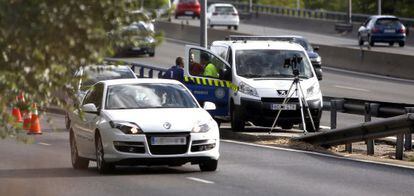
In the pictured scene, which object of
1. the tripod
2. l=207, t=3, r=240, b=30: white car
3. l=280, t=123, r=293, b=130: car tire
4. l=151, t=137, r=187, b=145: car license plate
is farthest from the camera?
l=207, t=3, r=240, b=30: white car

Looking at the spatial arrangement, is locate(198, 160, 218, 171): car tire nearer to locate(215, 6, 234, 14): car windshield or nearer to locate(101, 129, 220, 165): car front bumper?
locate(101, 129, 220, 165): car front bumper

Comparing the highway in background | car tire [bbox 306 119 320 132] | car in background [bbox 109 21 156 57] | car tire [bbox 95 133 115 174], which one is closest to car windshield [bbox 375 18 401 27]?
the highway in background

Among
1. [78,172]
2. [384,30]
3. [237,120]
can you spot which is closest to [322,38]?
[384,30]

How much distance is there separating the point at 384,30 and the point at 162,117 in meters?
47.7

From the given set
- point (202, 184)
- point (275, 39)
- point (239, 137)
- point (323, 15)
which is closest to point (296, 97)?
point (239, 137)

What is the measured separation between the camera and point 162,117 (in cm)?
1884

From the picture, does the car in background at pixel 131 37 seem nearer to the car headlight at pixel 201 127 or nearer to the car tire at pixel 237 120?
the car headlight at pixel 201 127

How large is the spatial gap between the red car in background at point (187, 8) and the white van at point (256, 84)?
65.4m

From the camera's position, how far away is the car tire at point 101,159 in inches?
751

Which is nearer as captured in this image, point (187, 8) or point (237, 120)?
point (237, 120)

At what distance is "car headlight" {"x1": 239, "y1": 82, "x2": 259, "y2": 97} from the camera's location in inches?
1058

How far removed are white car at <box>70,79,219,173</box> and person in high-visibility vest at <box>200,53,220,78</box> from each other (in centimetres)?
745

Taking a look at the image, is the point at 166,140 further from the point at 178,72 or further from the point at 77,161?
the point at 178,72

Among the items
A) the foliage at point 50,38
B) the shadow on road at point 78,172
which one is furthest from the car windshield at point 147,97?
the foliage at point 50,38
